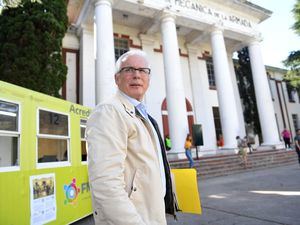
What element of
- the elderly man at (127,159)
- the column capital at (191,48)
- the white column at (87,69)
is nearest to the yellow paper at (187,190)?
the elderly man at (127,159)

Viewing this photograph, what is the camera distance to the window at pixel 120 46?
17.4 meters

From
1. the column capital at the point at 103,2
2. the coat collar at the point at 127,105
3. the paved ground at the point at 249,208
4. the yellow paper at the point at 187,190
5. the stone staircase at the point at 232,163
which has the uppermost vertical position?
the column capital at the point at 103,2

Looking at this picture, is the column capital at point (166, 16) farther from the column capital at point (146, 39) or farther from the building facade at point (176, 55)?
the column capital at point (146, 39)

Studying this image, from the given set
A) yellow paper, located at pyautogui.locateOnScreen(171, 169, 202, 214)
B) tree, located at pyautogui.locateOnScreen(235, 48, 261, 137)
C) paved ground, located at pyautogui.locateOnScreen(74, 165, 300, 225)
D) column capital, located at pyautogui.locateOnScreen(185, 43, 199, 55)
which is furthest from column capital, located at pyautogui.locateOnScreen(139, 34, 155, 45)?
yellow paper, located at pyautogui.locateOnScreen(171, 169, 202, 214)

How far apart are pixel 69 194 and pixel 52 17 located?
9.11m

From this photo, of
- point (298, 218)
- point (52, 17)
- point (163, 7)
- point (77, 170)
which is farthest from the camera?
point (163, 7)

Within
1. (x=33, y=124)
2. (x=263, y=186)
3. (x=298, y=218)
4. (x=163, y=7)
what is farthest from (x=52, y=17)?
(x=298, y=218)

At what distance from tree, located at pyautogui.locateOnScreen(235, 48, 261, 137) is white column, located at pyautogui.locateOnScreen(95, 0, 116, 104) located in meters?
14.2

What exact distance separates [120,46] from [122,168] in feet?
55.6

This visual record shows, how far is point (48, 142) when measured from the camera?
4.73 m

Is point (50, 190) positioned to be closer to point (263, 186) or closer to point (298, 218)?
point (298, 218)

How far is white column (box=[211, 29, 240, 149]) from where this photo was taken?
1606 cm

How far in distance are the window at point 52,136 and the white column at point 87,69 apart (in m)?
10.1

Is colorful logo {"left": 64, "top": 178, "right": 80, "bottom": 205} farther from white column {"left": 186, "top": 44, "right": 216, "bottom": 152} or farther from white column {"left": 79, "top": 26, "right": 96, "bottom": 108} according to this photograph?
white column {"left": 186, "top": 44, "right": 216, "bottom": 152}
